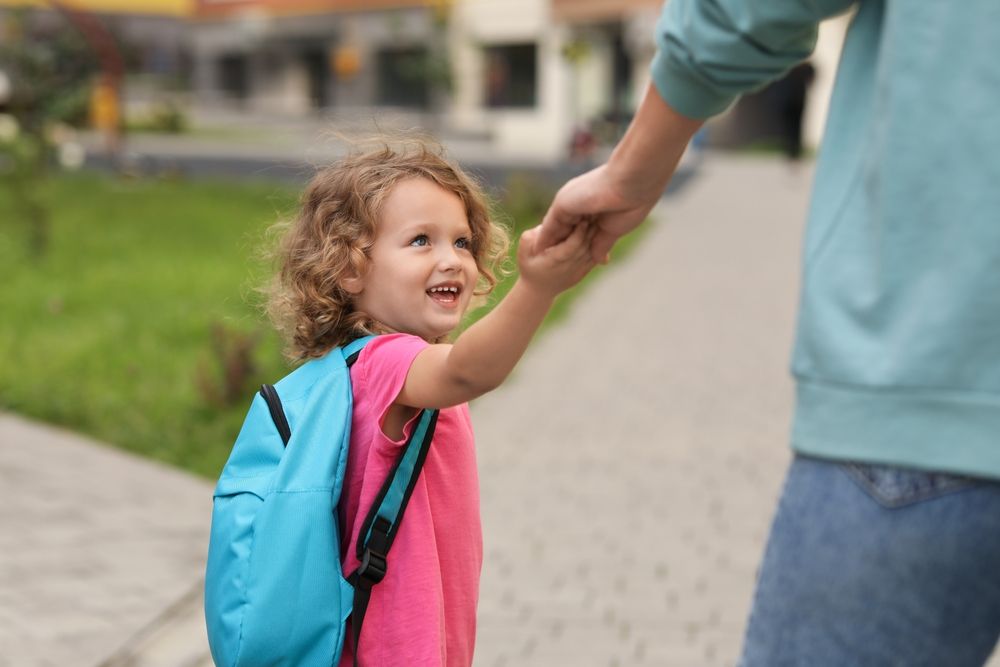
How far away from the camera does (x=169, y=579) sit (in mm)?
4195

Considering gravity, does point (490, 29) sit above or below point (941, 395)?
below

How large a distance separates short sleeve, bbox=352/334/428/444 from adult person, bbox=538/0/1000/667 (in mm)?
707

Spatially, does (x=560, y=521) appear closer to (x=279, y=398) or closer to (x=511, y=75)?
(x=279, y=398)

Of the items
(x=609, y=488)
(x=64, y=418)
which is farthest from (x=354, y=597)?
(x=64, y=418)

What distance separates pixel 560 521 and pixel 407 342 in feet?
10.2

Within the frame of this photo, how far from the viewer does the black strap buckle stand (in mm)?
1941

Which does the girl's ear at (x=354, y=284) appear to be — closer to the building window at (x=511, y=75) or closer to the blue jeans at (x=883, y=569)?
the blue jeans at (x=883, y=569)

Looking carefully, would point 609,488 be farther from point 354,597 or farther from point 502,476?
point 354,597

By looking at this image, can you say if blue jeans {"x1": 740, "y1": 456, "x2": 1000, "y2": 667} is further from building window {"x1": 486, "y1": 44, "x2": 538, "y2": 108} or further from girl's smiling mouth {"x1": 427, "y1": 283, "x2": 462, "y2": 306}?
building window {"x1": 486, "y1": 44, "x2": 538, "y2": 108}

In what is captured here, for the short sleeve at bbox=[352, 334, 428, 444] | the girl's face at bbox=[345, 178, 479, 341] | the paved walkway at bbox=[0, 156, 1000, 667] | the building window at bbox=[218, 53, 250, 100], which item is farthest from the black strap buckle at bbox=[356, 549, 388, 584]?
the building window at bbox=[218, 53, 250, 100]

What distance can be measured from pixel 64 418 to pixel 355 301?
4606 millimetres

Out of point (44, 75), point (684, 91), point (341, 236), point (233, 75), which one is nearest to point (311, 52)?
point (233, 75)

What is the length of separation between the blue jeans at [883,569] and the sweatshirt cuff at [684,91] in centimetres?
41

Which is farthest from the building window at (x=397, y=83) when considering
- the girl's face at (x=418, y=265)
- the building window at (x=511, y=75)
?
the girl's face at (x=418, y=265)
